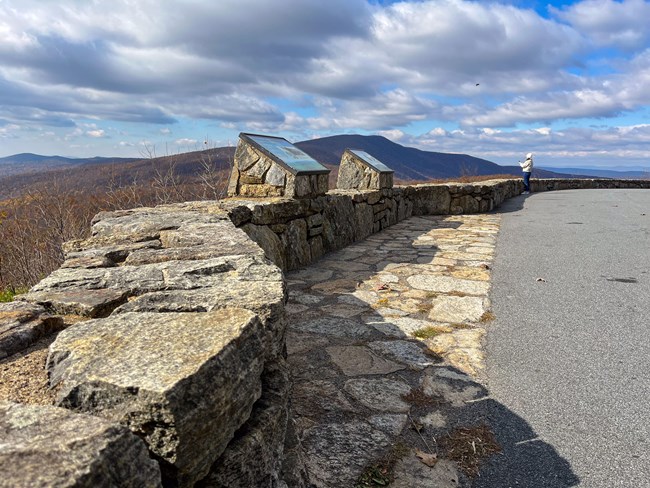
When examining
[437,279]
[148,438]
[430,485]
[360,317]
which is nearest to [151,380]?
[148,438]

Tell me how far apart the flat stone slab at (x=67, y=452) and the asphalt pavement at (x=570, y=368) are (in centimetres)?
168

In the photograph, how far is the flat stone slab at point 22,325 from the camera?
5.40ft

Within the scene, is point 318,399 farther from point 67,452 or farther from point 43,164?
point 43,164

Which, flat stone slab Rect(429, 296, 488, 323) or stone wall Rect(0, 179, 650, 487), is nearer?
stone wall Rect(0, 179, 650, 487)

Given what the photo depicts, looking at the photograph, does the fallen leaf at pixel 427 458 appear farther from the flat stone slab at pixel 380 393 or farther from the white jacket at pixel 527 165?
the white jacket at pixel 527 165

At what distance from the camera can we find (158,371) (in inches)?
47.0

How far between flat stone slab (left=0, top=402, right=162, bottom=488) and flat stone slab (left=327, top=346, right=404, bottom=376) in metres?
2.17

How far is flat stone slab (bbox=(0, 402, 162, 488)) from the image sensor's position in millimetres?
861

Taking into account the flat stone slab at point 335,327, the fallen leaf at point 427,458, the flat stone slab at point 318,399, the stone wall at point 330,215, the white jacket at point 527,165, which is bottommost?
the fallen leaf at point 427,458

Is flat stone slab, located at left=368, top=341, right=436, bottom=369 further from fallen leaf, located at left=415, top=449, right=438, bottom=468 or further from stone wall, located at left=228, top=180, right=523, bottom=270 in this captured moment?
stone wall, located at left=228, top=180, right=523, bottom=270

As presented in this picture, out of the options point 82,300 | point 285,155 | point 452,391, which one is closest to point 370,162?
point 285,155

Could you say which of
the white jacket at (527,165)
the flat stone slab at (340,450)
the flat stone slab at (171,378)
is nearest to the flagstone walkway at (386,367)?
the flat stone slab at (340,450)

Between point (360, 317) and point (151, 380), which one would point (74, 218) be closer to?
point (360, 317)

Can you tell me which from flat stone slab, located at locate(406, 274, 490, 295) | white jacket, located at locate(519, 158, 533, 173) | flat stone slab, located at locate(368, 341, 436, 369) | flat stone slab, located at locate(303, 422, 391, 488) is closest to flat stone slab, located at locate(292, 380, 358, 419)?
flat stone slab, located at locate(303, 422, 391, 488)
